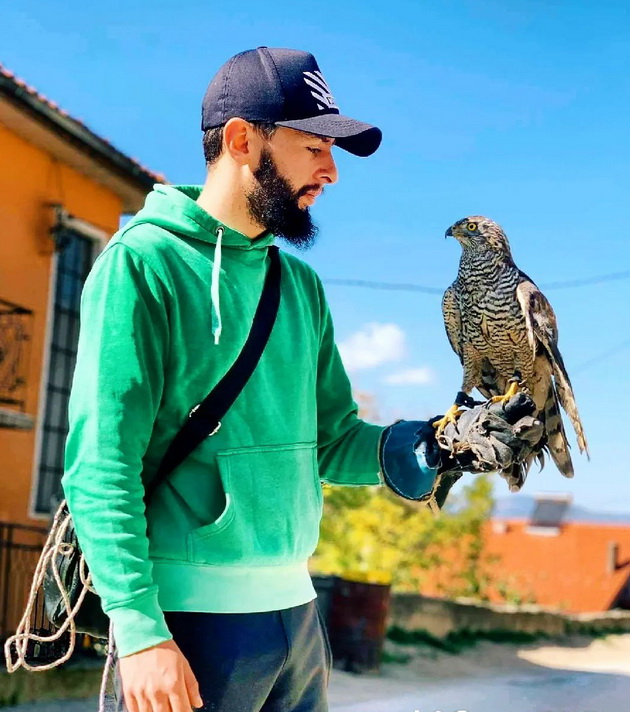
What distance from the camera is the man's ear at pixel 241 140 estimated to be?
6.84 feet

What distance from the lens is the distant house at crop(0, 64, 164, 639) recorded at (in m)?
7.81

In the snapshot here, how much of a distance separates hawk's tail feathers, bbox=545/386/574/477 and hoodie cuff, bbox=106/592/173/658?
166cm

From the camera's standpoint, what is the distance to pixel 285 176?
210 cm

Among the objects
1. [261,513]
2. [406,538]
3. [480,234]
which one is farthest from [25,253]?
[406,538]

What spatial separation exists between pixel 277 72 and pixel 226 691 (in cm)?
124

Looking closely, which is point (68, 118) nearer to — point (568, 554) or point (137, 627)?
point (137, 627)

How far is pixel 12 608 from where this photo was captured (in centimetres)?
784

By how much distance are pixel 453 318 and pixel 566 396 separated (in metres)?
0.65

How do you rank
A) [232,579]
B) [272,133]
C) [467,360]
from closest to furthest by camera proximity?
[232,579] < [272,133] < [467,360]

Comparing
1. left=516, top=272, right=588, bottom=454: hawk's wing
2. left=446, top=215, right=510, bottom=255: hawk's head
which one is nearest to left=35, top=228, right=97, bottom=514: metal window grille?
left=446, top=215, right=510, bottom=255: hawk's head

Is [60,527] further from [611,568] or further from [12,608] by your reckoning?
[611,568]

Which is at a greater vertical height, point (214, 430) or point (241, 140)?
point (241, 140)

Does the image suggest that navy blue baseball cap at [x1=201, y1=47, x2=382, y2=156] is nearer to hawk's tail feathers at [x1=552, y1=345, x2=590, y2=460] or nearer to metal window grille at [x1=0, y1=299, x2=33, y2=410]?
hawk's tail feathers at [x1=552, y1=345, x2=590, y2=460]

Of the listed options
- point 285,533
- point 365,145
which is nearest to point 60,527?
point 285,533
